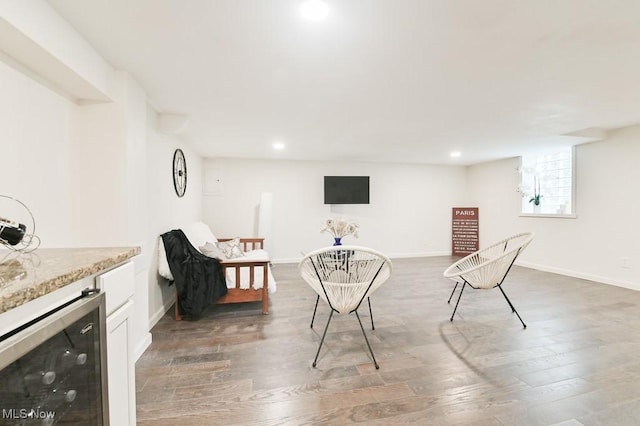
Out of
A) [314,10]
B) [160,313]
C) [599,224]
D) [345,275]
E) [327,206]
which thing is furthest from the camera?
[327,206]

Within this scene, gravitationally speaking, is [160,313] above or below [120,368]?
below

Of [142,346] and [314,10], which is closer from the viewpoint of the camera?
[314,10]

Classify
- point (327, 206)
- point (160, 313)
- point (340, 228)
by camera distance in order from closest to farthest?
1. point (160, 313)
2. point (340, 228)
3. point (327, 206)

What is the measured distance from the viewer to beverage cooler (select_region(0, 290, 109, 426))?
630 millimetres

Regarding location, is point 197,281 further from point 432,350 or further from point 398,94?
point 398,94

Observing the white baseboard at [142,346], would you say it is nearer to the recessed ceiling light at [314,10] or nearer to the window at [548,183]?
the recessed ceiling light at [314,10]

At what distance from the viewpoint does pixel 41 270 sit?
84 centimetres

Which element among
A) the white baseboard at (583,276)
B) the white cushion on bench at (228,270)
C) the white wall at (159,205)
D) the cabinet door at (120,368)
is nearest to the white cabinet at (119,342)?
the cabinet door at (120,368)

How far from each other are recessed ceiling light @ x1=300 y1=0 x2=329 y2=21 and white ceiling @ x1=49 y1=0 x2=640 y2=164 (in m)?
0.03

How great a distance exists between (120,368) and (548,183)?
6.39 metres

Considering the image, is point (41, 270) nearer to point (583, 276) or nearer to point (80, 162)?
point (80, 162)

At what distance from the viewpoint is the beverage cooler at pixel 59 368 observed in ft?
2.07

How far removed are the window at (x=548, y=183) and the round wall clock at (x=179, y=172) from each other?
581 centimetres

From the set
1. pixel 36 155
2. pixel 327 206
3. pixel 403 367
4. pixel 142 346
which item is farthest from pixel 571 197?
pixel 36 155
